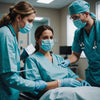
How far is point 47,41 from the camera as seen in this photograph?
61.6 inches

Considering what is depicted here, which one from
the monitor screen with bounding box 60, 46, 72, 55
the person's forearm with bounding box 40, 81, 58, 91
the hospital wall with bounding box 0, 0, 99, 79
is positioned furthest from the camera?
the hospital wall with bounding box 0, 0, 99, 79

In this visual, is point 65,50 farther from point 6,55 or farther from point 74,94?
point 6,55

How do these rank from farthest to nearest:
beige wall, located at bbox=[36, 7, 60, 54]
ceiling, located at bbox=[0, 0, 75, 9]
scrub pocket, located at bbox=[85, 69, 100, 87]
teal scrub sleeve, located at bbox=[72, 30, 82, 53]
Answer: beige wall, located at bbox=[36, 7, 60, 54] → ceiling, located at bbox=[0, 0, 75, 9] → teal scrub sleeve, located at bbox=[72, 30, 82, 53] → scrub pocket, located at bbox=[85, 69, 100, 87]

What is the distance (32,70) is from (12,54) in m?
0.40

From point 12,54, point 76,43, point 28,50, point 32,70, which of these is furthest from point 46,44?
point 12,54

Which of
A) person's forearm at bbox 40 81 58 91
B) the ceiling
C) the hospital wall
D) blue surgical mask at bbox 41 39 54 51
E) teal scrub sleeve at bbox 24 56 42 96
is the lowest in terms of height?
person's forearm at bbox 40 81 58 91

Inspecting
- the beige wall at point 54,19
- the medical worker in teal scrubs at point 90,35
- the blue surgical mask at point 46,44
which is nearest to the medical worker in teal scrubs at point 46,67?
the blue surgical mask at point 46,44

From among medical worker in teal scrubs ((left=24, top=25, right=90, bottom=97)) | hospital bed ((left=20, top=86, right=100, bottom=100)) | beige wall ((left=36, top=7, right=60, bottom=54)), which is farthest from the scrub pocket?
beige wall ((left=36, top=7, right=60, bottom=54))

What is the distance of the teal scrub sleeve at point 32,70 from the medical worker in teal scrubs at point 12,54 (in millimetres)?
207

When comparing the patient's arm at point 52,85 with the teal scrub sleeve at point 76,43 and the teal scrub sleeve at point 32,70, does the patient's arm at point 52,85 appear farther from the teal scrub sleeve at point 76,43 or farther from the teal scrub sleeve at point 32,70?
the teal scrub sleeve at point 76,43

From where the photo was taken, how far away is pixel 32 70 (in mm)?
1379

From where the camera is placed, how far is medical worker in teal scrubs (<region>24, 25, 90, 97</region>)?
4.46 feet

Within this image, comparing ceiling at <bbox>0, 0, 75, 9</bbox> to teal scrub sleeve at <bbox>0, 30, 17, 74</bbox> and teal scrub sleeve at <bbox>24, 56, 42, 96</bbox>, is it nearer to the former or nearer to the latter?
teal scrub sleeve at <bbox>24, 56, 42, 96</bbox>

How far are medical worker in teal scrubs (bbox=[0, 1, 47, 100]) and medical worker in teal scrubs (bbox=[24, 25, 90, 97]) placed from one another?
0.78ft
